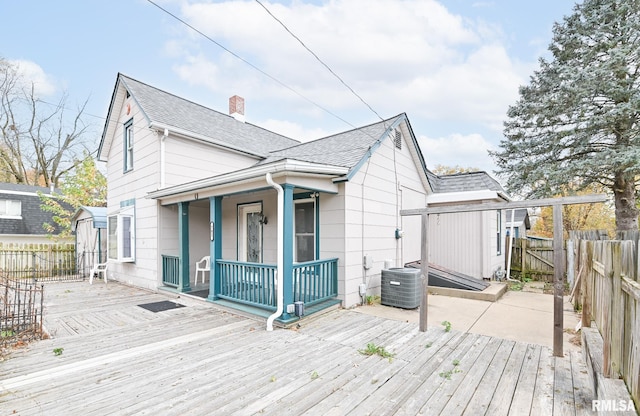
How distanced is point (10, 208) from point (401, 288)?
21.1m

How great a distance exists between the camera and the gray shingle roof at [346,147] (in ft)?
21.3

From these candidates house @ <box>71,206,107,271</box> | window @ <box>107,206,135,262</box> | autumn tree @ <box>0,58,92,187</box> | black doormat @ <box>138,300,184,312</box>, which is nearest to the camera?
black doormat @ <box>138,300,184,312</box>

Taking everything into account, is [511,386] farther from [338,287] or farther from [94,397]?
[94,397]

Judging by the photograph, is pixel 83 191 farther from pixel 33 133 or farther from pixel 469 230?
pixel 469 230

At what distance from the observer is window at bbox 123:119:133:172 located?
9.29 metres

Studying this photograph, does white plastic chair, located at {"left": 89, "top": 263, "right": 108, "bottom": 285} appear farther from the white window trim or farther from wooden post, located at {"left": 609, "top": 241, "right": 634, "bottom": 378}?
wooden post, located at {"left": 609, "top": 241, "right": 634, "bottom": 378}

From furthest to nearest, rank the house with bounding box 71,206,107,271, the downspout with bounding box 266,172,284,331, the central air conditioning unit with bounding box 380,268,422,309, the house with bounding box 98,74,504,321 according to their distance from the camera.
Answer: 1. the house with bounding box 71,206,107,271
2. the central air conditioning unit with bounding box 380,268,422,309
3. the house with bounding box 98,74,504,321
4. the downspout with bounding box 266,172,284,331

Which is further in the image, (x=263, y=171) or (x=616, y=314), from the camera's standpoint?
(x=263, y=171)

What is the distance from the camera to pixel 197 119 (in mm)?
9578

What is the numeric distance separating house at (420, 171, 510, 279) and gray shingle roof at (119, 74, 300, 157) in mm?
6173

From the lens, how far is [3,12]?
9070mm

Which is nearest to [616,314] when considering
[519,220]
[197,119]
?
[197,119]

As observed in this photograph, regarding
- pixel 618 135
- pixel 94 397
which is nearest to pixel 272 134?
pixel 94 397

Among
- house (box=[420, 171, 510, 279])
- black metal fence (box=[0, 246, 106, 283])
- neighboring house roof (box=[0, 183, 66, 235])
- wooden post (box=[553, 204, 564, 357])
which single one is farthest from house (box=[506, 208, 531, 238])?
neighboring house roof (box=[0, 183, 66, 235])
